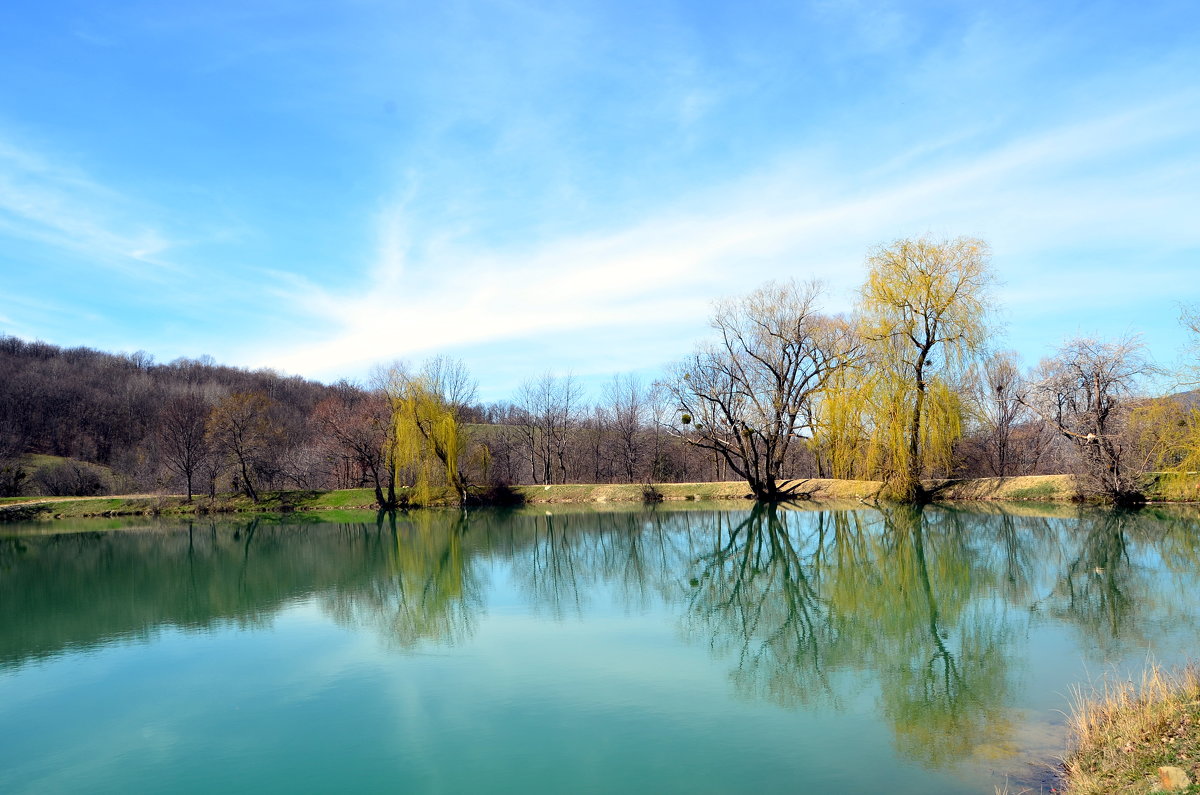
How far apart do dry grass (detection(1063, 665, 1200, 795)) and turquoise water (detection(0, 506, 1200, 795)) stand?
43 cm

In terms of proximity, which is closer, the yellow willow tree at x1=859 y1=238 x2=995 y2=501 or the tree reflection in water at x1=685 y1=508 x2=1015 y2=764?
the tree reflection in water at x1=685 y1=508 x2=1015 y2=764

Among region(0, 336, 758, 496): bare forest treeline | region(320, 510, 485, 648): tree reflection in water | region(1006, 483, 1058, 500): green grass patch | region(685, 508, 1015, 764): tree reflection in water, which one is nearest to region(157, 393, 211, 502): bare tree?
region(0, 336, 758, 496): bare forest treeline

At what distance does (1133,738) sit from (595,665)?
5942 millimetres

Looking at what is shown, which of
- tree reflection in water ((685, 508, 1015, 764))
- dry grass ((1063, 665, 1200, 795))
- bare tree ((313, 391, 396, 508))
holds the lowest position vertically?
tree reflection in water ((685, 508, 1015, 764))

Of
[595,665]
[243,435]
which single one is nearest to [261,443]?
[243,435]

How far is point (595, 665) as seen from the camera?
9.88 m

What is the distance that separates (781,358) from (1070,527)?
1792 centimetres

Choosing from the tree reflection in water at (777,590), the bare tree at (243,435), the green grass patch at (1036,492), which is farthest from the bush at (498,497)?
the green grass patch at (1036,492)

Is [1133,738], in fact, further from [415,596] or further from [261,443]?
[261,443]

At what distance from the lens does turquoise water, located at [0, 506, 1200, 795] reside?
6633 mm

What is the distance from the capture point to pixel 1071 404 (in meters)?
29.0

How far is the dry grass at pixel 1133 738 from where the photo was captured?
516cm

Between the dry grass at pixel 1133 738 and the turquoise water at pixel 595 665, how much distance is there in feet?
1.42

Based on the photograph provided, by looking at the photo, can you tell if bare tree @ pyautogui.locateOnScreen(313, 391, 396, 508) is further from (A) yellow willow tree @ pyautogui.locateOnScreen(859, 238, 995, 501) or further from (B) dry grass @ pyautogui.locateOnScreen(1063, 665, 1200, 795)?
(B) dry grass @ pyautogui.locateOnScreen(1063, 665, 1200, 795)
